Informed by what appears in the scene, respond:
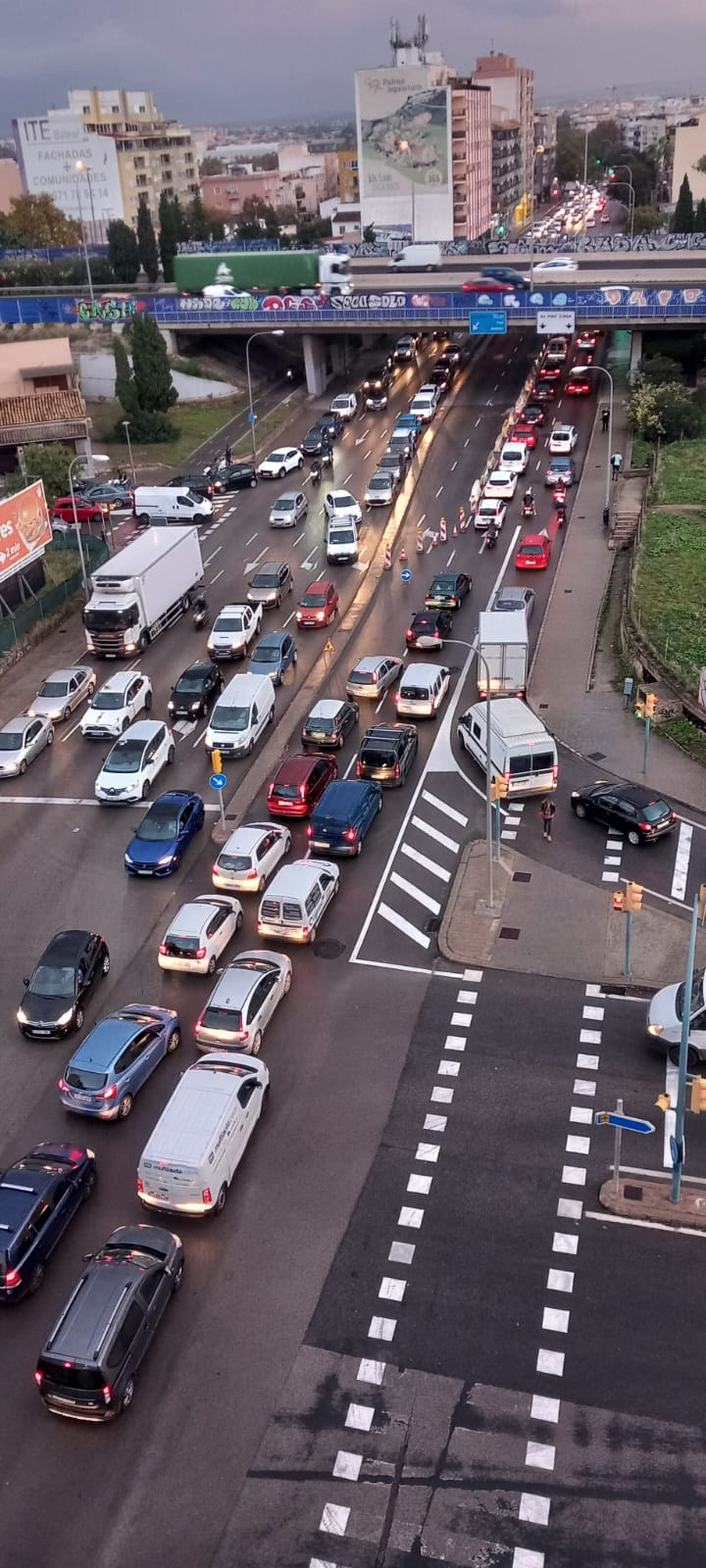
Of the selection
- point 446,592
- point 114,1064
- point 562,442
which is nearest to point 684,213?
point 562,442

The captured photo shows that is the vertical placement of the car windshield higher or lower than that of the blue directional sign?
lower

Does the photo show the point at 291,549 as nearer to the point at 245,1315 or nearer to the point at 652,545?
the point at 652,545

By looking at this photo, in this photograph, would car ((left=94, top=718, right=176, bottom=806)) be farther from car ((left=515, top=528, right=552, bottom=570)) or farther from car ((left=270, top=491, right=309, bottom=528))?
car ((left=270, top=491, right=309, bottom=528))

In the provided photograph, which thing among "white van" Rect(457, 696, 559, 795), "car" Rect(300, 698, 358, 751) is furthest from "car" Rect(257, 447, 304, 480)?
"white van" Rect(457, 696, 559, 795)

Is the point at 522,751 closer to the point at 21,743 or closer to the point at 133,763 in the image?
the point at 133,763

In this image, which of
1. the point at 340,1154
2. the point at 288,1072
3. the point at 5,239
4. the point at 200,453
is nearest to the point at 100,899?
the point at 288,1072
